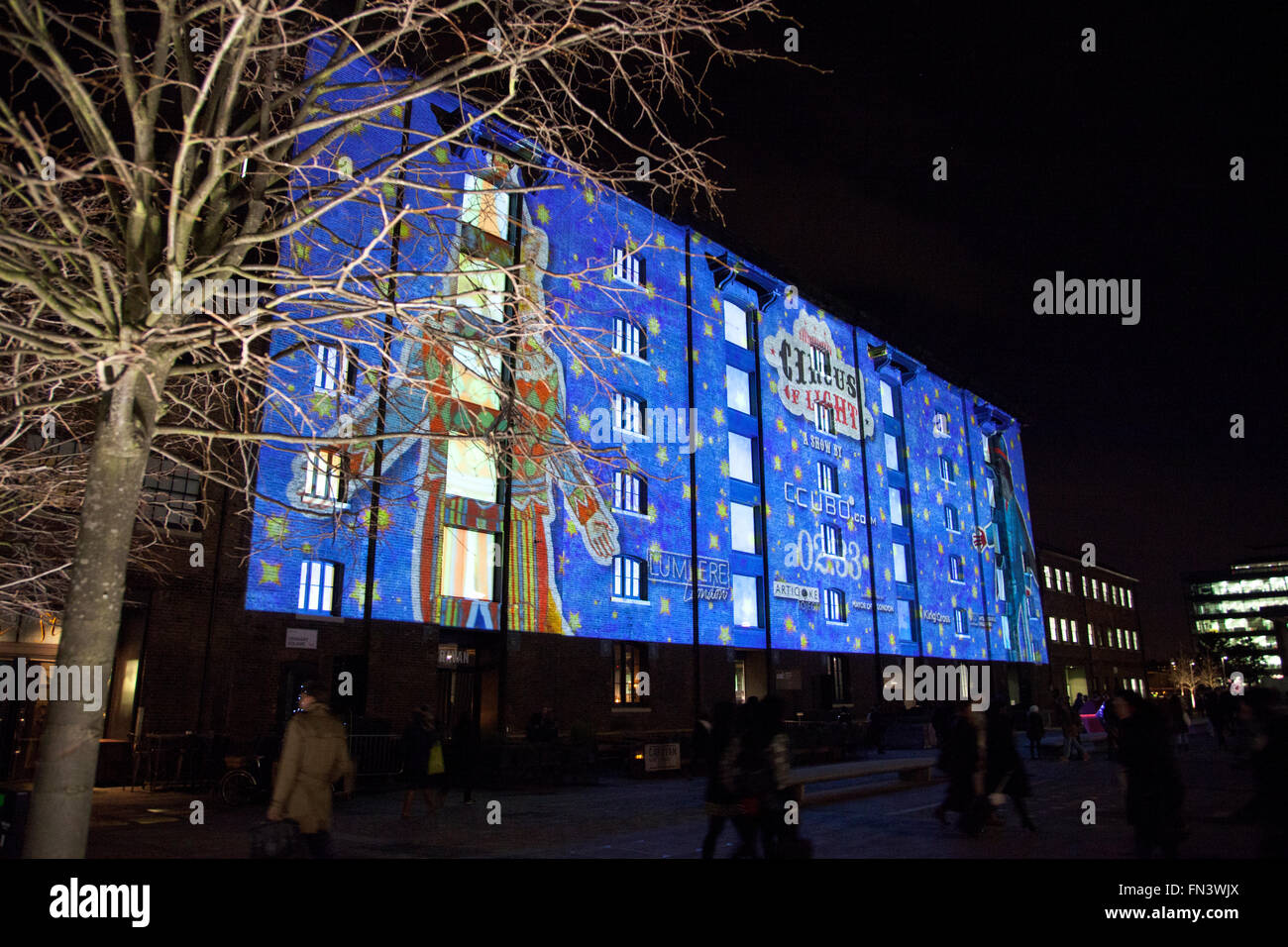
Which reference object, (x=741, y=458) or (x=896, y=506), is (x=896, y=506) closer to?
(x=896, y=506)

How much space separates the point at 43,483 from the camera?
10.2 m

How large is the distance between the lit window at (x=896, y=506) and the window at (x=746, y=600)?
12.1 m

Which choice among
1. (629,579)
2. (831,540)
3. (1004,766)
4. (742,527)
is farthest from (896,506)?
(1004,766)

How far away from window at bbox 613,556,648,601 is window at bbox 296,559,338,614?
9.01 m

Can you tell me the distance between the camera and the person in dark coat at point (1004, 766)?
11.8m

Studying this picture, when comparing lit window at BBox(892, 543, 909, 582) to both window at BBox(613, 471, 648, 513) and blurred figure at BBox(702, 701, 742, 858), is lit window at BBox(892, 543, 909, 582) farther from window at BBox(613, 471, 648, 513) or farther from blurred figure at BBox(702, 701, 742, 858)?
blurred figure at BBox(702, 701, 742, 858)

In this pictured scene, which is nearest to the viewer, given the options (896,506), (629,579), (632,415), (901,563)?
(629,579)

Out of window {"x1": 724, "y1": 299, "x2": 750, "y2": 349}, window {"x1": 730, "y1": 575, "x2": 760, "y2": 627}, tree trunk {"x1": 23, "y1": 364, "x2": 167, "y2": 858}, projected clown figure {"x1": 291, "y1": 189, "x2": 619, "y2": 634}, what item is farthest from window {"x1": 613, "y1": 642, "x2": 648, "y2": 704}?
tree trunk {"x1": 23, "y1": 364, "x2": 167, "y2": 858}

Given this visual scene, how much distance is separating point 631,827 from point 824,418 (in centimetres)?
2670

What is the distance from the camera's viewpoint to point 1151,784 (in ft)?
24.7

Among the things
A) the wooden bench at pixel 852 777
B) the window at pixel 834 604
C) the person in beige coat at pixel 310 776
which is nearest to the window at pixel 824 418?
the window at pixel 834 604
